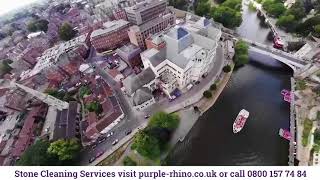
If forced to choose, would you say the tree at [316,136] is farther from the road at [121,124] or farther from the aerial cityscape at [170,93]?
the road at [121,124]

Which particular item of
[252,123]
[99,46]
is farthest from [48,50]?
[252,123]

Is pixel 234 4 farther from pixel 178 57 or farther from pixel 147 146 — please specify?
pixel 147 146

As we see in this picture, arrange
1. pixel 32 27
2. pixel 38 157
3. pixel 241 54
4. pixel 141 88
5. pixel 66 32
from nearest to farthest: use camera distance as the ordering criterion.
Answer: pixel 38 157 < pixel 141 88 < pixel 241 54 < pixel 66 32 < pixel 32 27

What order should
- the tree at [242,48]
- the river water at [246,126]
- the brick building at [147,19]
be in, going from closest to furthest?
1. the river water at [246,126]
2. the tree at [242,48]
3. the brick building at [147,19]

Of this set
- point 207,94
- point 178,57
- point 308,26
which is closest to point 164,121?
point 207,94

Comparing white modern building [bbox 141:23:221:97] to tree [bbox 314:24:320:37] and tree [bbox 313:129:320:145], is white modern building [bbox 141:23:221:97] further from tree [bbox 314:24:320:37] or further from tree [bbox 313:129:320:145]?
tree [bbox 314:24:320:37]

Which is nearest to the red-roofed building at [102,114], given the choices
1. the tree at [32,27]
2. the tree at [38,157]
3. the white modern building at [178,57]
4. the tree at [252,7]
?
the tree at [38,157]

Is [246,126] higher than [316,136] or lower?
lower
